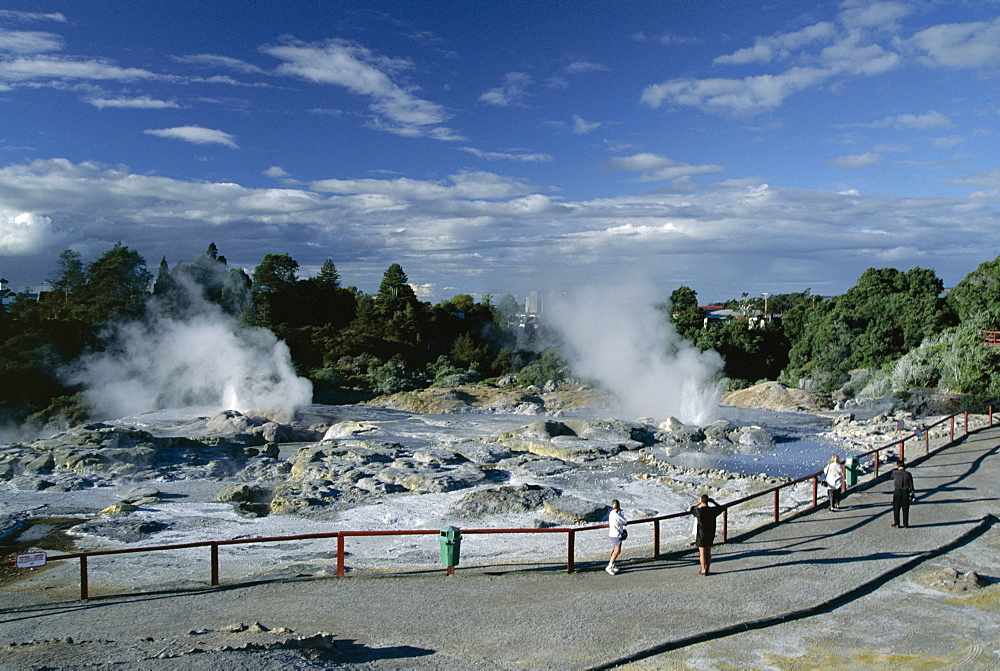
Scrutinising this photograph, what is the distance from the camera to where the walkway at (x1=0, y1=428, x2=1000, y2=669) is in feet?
24.6

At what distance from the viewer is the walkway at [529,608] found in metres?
7.49

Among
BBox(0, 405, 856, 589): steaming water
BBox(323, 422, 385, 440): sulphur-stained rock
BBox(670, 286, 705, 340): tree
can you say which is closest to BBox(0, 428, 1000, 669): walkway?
BBox(0, 405, 856, 589): steaming water

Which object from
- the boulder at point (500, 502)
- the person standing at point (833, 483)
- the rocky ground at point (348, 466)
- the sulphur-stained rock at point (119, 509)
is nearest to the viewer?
the person standing at point (833, 483)

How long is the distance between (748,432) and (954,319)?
28.5 meters

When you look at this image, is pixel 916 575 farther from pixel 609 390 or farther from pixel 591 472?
pixel 609 390

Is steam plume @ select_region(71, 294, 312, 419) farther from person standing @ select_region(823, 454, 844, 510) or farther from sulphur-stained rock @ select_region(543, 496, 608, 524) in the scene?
person standing @ select_region(823, 454, 844, 510)

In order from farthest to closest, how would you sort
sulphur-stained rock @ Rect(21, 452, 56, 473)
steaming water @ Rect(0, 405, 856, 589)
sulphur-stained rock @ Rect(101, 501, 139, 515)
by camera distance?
sulphur-stained rock @ Rect(21, 452, 56, 473)
sulphur-stained rock @ Rect(101, 501, 139, 515)
steaming water @ Rect(0, 405, 856, 589)

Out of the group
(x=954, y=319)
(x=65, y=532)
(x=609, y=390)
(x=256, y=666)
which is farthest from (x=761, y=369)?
(x=256, y=666)

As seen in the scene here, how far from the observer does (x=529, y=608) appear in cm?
882

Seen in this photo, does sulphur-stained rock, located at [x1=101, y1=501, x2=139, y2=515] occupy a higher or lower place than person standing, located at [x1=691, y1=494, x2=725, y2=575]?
lower

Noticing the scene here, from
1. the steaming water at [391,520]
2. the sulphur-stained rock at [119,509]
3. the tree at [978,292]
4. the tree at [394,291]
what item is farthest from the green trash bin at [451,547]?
the tree at [394,291]

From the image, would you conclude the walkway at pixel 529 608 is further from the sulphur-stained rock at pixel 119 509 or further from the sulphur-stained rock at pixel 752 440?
the sulphur-stained rock at pixel 752 440

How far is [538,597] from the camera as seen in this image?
30.3 ft

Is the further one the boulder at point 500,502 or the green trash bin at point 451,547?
the boulder at point 500,502
